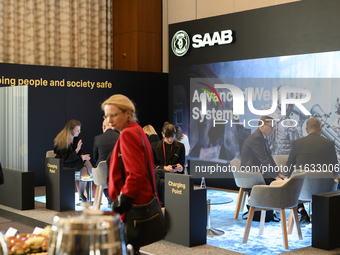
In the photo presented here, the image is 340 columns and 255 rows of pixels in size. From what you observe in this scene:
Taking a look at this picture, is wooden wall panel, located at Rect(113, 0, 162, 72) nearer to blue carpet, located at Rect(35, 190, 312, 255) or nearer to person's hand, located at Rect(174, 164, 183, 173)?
blue carpet, located at Rect(35, 190, 312, 255)

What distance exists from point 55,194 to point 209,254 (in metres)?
2.86

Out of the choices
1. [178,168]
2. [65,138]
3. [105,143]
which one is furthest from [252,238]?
[65,138]

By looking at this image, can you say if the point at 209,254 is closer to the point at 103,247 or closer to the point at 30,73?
the point at 103,247

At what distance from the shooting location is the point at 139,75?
10.4 m

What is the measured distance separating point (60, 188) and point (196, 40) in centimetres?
464

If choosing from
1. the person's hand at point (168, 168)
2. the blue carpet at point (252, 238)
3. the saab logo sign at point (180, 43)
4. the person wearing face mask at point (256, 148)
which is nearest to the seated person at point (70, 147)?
the person's hand at point (168, 168)

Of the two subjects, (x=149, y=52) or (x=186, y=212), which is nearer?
(x=186, y=212)

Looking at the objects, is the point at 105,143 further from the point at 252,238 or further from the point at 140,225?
the point at 140,225

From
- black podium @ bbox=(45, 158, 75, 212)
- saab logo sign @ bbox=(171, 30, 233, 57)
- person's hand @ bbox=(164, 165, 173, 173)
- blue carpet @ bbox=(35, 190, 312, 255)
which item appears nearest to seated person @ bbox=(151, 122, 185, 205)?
person's hand @ bbox=(164, 165, 173, 173)

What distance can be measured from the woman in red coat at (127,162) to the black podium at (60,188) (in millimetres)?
3822

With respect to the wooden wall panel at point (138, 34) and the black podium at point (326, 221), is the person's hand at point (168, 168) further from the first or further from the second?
the wooden wall panel at point (138, 34)

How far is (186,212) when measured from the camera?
4387 millimetres

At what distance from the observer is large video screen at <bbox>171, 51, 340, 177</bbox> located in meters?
7.02

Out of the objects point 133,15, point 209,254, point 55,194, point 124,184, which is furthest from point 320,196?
point 133,15
